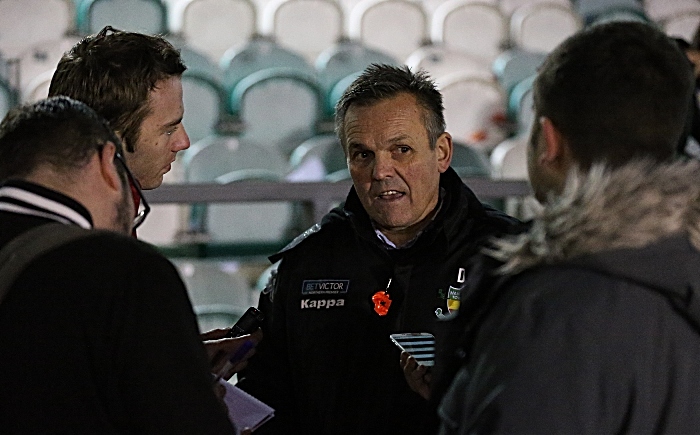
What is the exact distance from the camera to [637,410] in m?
1.01

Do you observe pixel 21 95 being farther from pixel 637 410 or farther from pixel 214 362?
pixel 637 410

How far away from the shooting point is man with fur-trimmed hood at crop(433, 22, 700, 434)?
101 cm

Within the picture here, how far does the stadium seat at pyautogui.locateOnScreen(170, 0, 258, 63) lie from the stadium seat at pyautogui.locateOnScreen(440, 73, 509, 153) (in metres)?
1.25

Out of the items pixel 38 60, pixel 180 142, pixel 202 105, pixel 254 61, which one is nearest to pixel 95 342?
pixel 180 142

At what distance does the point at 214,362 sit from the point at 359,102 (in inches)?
27.9

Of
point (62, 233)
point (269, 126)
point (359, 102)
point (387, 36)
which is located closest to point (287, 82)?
point (269, 126)

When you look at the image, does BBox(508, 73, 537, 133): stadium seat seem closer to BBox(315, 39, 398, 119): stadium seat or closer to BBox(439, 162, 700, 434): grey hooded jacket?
BBox(315, 39, 398, 119): stadium seat

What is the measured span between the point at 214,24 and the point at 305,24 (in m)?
0.56

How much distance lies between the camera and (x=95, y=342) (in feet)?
3.87

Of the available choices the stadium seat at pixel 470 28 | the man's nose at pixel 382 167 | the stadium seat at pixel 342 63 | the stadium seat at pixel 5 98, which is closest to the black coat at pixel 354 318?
the man's nose at pixel 382 167

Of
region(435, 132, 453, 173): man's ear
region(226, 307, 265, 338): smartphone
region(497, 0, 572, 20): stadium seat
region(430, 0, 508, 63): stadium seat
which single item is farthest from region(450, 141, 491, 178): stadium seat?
region(226, 307, 265, 338): smartphone

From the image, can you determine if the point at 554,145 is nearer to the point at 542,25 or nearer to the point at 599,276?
the point at 599,276

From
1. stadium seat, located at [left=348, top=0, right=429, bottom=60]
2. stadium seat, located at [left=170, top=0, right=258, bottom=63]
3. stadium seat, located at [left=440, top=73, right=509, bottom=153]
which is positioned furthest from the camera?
stadium seat, located at [left=348, top=0, right=429, bottom=60]

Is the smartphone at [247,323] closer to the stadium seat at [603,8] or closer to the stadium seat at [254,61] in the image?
the stadium seat at [254,61]
